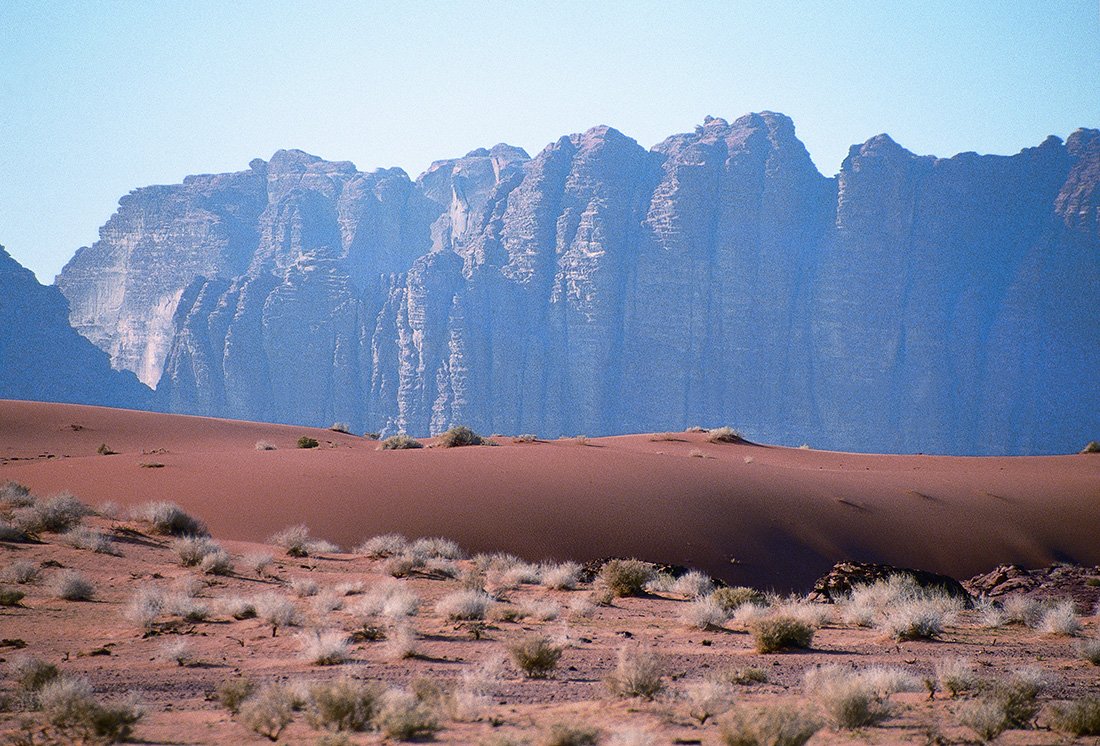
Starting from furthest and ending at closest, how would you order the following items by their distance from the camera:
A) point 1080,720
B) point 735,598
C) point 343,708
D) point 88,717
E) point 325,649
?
point 735,598, point 325,649, point 343,708, point 1080,720, point 88,717

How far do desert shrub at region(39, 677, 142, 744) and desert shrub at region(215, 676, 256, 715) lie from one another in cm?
70

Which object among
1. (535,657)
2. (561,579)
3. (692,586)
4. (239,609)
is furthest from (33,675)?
(692,586)

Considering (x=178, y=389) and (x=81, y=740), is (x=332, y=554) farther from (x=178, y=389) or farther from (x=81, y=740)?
(x=178, y=389)

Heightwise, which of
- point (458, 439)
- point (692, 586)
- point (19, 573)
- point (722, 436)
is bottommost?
point (692, 586)

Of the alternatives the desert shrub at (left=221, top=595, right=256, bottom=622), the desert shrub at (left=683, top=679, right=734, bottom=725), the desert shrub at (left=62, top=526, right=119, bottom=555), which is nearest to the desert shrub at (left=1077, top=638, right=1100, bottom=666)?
the desert shrub at (left=683, top=679, right=734, bottom=725)

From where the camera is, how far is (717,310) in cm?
10744

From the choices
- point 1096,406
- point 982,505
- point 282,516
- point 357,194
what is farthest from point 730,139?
point 282,516

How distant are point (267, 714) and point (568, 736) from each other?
237 cm

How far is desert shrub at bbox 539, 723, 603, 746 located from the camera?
6.34 metres

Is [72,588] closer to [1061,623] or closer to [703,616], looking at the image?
[703,616]

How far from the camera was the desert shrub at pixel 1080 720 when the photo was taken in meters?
6.79

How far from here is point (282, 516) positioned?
20875 mm

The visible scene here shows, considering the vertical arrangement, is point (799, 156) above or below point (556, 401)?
above

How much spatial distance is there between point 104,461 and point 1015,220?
11702 centimetres
